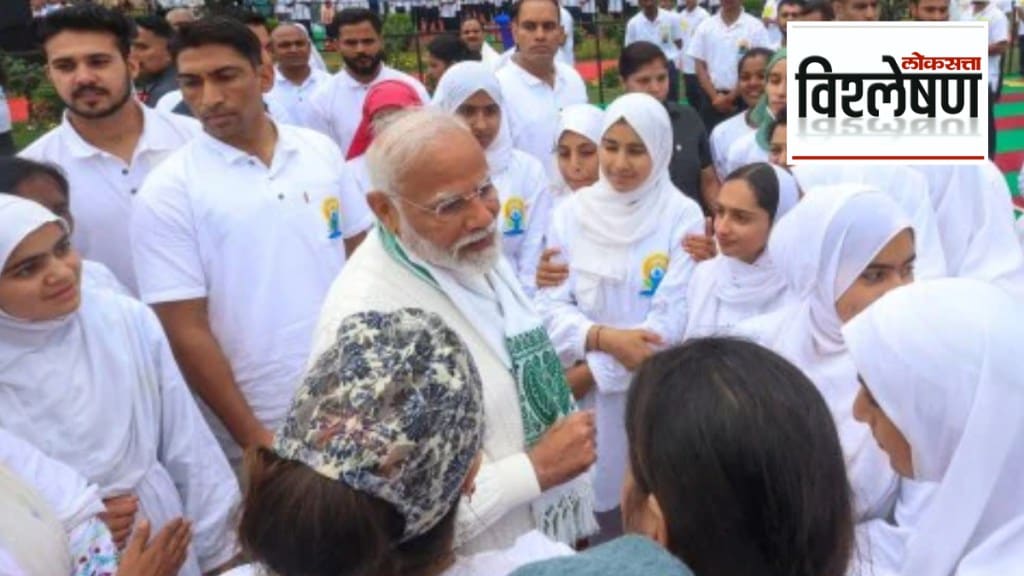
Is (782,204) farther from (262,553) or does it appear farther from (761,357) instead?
(262,553)

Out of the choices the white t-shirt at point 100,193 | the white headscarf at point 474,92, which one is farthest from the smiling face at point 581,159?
the white t-shirt at point 100,193

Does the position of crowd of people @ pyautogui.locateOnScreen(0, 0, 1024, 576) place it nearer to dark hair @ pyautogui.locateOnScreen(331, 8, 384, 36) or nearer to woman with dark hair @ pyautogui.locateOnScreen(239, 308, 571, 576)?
woman with dark hair @ pyautogui.locateOnScreen(239, 308, 571, 576)

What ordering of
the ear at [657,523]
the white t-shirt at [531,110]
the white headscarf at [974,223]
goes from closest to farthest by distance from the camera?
the ear at [657,523] < the white headscarf at [974,223] < the white t-shirt at [531,110]

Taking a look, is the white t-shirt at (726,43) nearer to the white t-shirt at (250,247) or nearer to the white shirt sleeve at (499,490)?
the white t-shirt at (250,247)

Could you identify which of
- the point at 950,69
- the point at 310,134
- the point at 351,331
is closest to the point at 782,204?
the point at 310,134

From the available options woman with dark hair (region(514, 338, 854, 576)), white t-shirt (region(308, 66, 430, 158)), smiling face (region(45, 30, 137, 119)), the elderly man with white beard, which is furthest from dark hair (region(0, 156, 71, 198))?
white t-shirt (region(308, 66, 430, 158))

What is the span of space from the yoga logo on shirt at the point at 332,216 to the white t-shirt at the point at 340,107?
254 centimetres

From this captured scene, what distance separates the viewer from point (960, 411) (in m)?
1.66

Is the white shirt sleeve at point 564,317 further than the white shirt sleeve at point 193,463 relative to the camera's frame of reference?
Yes

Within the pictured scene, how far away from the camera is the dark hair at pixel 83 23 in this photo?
3.19 meters

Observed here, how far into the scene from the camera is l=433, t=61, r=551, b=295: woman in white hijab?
3.90 m

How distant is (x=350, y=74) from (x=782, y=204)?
3121mm

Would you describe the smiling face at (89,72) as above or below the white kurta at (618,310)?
above

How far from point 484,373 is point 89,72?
6.11 feet
